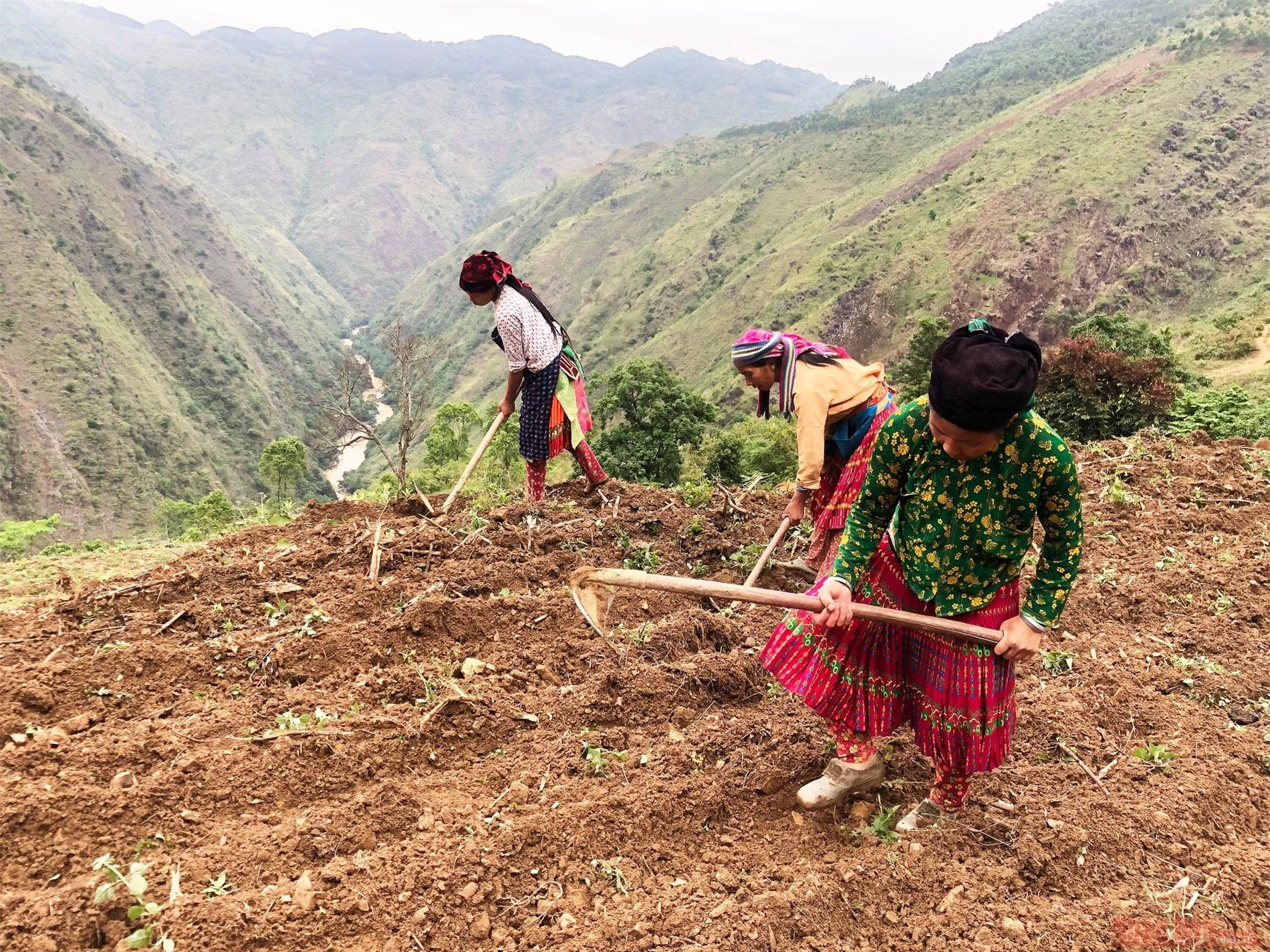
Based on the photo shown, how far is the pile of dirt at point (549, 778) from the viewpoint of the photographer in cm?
217

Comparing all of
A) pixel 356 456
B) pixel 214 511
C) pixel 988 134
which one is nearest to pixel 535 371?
pixel 214 511

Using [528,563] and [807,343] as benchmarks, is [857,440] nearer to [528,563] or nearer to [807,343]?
[807,343]

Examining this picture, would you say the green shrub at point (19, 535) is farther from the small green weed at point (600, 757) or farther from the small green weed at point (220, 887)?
the small green weed at point (600, 757)

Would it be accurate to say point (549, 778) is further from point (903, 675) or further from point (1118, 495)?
point (1118, 495)

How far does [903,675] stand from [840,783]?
0.48 meters

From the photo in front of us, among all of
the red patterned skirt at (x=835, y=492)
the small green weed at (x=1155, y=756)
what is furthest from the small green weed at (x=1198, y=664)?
the red patterned skirt at (x=835, y=492)

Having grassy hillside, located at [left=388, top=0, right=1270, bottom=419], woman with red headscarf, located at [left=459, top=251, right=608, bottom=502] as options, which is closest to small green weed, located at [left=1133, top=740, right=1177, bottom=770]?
woman with red headscarf, located at [left=459, top=251, right=608, bottom=502]

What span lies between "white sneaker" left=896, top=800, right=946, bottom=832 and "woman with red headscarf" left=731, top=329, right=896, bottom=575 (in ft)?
3.80

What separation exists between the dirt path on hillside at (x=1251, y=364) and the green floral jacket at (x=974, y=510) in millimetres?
15413

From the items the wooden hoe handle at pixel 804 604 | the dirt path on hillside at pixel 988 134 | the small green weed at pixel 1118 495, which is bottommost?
the small green weed at pixel 1118 495

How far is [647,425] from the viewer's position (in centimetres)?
1702

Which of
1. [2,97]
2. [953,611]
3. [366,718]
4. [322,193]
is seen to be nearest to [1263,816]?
[953,611]

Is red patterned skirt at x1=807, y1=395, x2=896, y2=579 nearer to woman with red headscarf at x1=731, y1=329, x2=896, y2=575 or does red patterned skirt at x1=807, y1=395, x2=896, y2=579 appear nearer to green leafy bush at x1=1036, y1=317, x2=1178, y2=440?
woman with red headscarf at x1=731, y1=329, x2=896, y2=575

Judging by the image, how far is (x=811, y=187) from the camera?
226 ft
